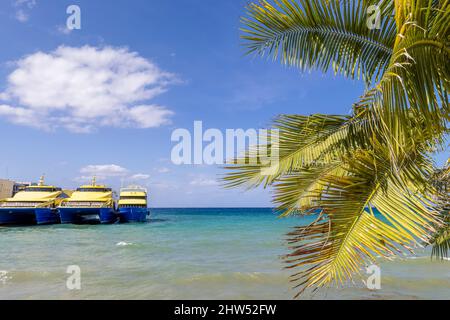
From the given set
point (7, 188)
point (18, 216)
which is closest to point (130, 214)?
point (18, 216)

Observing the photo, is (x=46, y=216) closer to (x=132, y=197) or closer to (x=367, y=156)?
(x=132, y=197)

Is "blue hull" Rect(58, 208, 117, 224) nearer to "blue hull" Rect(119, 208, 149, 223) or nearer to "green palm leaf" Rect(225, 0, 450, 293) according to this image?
"blue hull" Rect(119, 208, 149, 223)

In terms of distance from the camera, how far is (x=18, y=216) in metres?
34.2

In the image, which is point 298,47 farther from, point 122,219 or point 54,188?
point 54,188

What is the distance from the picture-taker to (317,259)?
2.47 metres

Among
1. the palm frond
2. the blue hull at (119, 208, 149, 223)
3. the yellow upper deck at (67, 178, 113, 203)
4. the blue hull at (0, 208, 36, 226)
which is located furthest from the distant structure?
the palm frond

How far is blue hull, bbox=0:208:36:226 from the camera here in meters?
32.9

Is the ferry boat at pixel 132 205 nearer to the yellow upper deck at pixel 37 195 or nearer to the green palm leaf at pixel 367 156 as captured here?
the yellow upper deck at pixel 37 195

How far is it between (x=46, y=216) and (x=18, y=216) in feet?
8.19

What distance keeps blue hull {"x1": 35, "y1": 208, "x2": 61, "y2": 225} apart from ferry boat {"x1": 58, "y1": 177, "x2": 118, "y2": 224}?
1.72 meters

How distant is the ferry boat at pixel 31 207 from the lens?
33237 mm

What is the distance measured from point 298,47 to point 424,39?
2.12m
